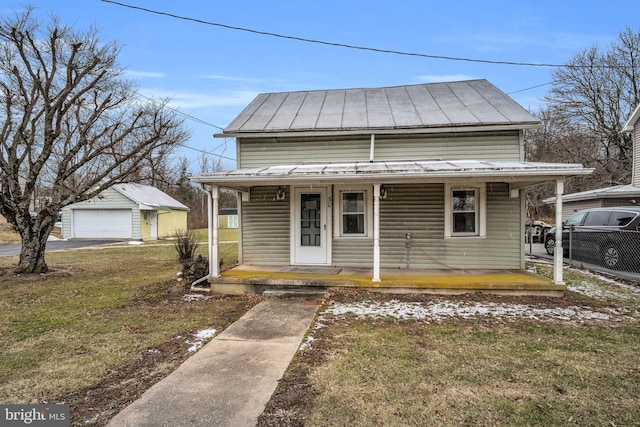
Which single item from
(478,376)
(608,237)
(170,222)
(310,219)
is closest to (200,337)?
(478,376)

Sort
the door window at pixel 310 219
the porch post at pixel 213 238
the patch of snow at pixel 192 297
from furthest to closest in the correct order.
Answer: the door window at pixel 310 219 < the porch post at pixel 213 238 < the patch of snow at pixel 192 297

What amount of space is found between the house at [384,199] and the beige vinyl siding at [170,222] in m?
20.7

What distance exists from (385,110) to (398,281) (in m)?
4.70

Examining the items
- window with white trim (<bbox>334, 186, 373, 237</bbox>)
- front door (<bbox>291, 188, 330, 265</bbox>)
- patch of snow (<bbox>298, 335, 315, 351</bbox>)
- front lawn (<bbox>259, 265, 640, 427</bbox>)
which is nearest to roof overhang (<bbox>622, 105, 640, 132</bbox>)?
front lawn (<bbox>259, 265, 640, 427</bbox>)

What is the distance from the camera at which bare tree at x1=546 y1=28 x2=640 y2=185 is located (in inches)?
875

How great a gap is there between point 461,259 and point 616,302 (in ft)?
9.42

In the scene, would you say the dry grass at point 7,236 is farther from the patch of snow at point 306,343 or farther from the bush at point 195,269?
the patch of snow at point 306,343

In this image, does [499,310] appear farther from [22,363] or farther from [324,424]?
[22,363]

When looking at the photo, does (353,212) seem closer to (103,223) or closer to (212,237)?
(212,237)

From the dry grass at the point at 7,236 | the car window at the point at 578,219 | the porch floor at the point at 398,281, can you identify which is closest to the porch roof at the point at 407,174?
the porch floor at the point at 398,281

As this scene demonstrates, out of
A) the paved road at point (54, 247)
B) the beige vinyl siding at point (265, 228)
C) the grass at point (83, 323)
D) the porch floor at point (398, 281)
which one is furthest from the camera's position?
the paved road at point (54, 247)

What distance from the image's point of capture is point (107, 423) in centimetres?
276

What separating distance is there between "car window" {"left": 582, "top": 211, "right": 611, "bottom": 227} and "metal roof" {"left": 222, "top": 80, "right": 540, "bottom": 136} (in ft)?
14.8

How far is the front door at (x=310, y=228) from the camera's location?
866 centimetres
